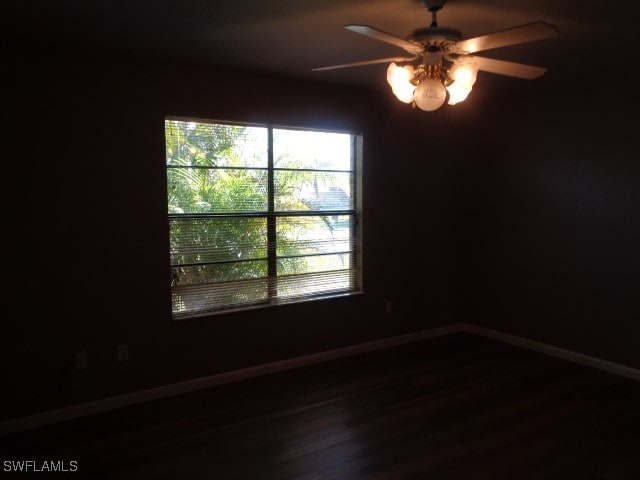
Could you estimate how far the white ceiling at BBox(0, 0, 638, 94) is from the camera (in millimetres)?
2281

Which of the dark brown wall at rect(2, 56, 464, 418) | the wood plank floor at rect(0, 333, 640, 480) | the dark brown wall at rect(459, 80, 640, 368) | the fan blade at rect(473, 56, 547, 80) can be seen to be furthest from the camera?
the dark brown wall at rect(459, 80, 640, 368)

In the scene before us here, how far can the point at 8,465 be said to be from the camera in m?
2.63

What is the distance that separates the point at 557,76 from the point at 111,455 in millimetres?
3984

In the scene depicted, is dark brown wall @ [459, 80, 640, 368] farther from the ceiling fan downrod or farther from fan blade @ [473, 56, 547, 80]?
the ceiling fan downrod

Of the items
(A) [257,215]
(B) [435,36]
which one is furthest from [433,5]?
(A) [257,215]

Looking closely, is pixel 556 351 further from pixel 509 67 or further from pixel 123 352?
pixel 123 352

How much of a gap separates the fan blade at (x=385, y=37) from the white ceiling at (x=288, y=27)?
200 mm

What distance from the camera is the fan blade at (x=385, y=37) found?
6.15ft

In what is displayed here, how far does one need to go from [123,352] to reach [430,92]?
2567 mm

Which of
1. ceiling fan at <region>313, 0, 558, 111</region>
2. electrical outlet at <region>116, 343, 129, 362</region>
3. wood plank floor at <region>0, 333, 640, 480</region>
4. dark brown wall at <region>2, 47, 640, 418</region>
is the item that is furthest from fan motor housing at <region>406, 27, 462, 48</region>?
electrical outlet at <region>116, 343, 129, 362</region>

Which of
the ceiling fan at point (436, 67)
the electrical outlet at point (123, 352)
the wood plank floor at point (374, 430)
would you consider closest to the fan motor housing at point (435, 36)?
the ceiling fan at point (436, 67)

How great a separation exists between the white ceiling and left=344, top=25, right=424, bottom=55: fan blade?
0.20 meters

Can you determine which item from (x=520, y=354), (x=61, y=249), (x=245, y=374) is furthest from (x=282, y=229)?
(x=520, y=354)

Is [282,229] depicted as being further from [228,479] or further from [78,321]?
[228,479]
